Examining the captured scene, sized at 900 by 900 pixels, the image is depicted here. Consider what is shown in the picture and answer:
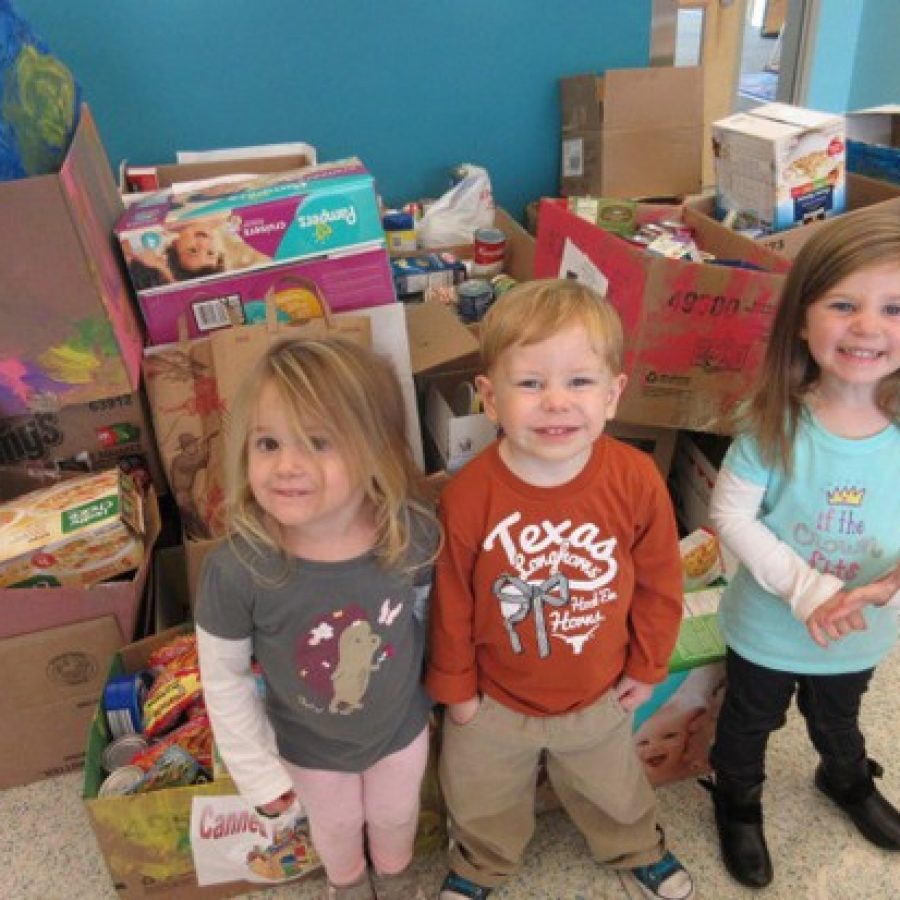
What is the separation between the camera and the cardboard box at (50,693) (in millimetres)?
1266

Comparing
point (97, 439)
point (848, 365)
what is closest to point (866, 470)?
point (848, 365)

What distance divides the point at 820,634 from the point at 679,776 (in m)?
0.54

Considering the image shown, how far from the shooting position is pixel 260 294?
4.44 ft

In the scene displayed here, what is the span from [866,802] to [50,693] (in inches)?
52.9

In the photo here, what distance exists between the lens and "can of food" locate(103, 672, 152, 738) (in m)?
1.21

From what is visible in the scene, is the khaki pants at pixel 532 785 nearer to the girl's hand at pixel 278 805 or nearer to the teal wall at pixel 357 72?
the girl's hand at pixel 278 805

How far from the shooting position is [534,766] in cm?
112

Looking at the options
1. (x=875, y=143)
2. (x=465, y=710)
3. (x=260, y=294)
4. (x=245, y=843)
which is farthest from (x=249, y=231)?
(x=875, y=143)

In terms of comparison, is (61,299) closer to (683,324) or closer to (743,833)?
(683,324)

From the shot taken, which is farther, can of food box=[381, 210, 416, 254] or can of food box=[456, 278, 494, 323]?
can of food box=[381, 210, 416, 254]

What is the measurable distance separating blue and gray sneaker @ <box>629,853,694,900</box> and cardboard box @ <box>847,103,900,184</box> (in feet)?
5.47

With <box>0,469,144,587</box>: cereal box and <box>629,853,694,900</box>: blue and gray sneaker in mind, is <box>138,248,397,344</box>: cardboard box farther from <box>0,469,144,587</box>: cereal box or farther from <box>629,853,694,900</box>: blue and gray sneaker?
<box>629,853,694,900</box>: blue and gray sneaker

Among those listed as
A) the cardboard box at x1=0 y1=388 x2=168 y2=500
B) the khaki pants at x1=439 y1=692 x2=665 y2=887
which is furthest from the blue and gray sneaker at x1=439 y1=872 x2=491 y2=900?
the cardboard box at x1=0 y1=388 x2=168 y2=500

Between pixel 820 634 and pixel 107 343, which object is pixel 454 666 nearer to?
pixel 820 634
